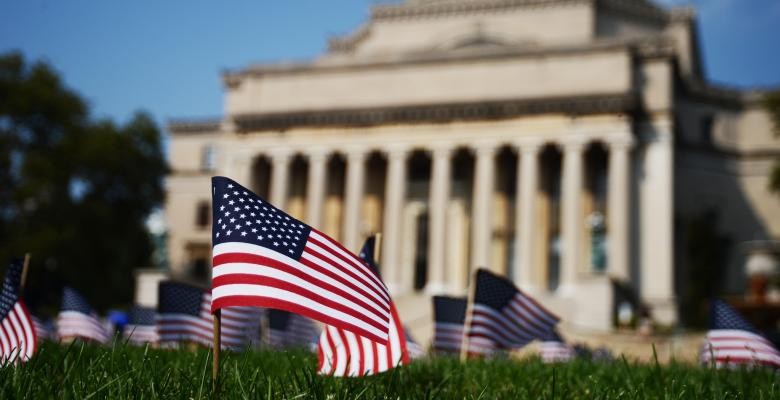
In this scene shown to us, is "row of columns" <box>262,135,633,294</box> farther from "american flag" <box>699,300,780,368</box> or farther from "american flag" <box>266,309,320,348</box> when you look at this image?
"american flag" <box>699,300,780,368</box>

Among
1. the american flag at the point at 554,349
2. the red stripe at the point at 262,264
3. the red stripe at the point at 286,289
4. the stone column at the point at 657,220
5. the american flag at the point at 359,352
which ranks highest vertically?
the stone column at the point at 657,220

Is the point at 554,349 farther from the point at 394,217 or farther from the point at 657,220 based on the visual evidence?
the point at 657,220

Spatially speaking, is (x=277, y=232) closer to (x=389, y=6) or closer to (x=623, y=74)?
(x=623, y=74)

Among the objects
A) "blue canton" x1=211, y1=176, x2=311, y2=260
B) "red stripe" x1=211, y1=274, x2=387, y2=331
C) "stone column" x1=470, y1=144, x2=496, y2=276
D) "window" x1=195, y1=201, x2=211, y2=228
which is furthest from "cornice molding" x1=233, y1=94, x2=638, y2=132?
"blue canton" x1=211, y1=176, x2=311, y2=260

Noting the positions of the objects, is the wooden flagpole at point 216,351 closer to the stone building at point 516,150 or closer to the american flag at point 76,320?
the american flag at point 76,320

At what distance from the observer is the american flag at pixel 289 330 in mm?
14906

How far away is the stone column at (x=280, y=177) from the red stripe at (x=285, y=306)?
41.5 meters


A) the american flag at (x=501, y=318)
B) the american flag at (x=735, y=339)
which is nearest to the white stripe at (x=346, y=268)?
the american flag at (x=501, y=318)

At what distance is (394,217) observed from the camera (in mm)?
45625

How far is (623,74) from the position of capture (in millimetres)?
44188

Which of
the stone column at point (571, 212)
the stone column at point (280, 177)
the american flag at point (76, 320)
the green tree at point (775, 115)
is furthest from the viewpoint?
the stone column at point (280, 177)

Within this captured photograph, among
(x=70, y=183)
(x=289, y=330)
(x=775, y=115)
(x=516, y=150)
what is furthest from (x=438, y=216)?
(x=289, y=330)

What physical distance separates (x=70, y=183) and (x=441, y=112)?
20.5 m

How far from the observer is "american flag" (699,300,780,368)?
34.6ft
